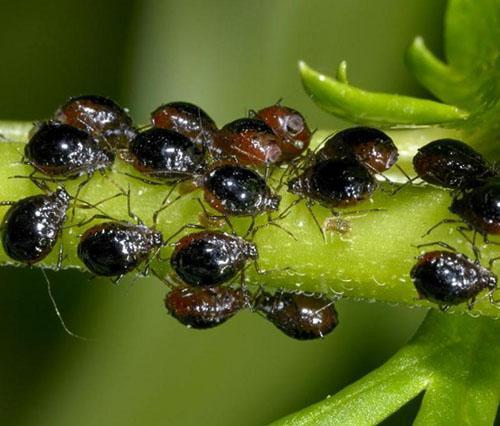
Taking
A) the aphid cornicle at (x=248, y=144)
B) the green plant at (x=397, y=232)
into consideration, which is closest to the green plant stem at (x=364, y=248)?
the green plant at (x=397, y=232)

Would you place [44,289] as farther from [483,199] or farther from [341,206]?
[483,199]

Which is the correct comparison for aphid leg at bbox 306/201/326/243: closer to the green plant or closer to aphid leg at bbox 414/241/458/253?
the green plant

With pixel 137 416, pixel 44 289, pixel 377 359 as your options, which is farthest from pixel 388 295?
pixel 44 289

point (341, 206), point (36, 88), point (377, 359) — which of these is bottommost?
point (377, 359)

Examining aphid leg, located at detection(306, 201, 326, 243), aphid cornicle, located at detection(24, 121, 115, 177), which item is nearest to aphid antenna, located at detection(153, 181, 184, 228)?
aphid cornicle, located at detection(24, 121, 115, 177)

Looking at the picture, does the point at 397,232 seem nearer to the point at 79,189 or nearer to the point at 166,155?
the point at 166,155

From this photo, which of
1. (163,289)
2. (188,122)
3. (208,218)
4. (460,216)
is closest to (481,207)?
(460,216)
